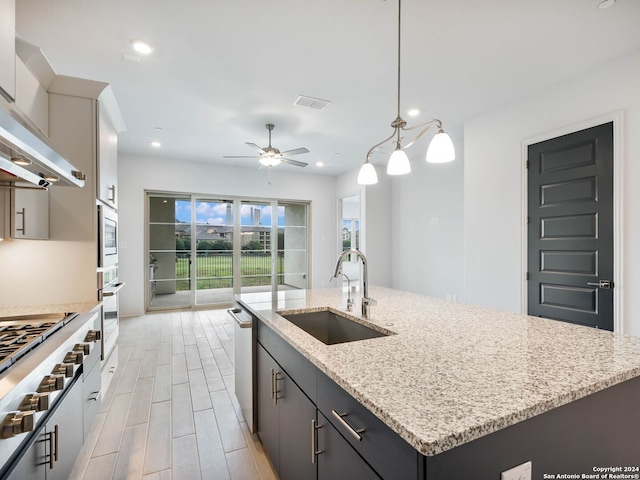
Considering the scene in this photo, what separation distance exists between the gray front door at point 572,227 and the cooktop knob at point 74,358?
145 inches

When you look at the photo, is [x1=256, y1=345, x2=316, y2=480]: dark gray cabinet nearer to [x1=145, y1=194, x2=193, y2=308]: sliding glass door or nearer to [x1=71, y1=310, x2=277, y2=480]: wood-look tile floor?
[x1=71, y1=310, x2=277, y2=480]: wood-look tile floor

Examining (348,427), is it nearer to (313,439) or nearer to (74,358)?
(313,439)

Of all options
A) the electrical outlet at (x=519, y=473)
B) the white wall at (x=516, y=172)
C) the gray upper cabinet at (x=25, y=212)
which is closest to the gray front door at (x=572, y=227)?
the white wall at (x=516, y=172)

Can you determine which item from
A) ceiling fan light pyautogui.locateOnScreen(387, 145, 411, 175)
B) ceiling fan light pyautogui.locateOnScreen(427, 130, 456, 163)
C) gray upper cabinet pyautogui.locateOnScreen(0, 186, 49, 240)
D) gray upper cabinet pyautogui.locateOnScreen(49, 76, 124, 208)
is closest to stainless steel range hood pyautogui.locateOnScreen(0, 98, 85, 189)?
gray upper cabinet pyautogui.locateOnScreen(0, 186, 49, 240)

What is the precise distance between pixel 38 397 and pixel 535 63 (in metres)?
3.78

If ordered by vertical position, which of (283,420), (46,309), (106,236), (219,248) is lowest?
(283,420)

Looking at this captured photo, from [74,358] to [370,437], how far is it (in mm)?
1482

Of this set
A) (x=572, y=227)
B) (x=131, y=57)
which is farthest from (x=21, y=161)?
(x=572, y=227)

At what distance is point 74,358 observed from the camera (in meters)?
1.54

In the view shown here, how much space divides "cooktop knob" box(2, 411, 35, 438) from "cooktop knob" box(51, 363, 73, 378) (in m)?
0.35

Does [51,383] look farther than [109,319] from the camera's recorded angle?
No

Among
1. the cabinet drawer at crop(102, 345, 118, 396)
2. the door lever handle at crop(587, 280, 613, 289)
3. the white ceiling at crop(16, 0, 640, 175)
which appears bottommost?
the cabinet drawer at crop(102, 345, 118, 396)

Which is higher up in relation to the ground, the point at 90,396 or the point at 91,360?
the point at 91,360

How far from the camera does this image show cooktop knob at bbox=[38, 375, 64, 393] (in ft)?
3.98
